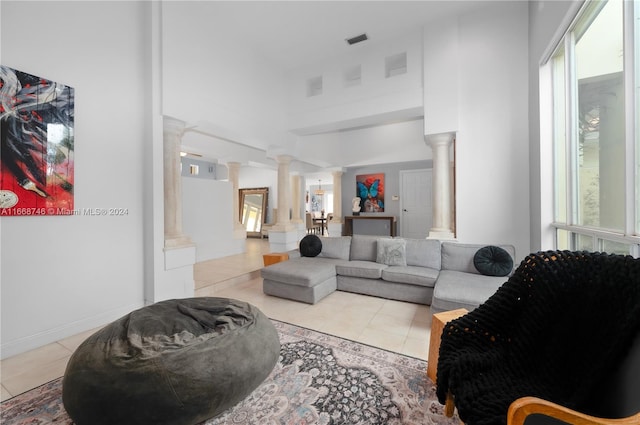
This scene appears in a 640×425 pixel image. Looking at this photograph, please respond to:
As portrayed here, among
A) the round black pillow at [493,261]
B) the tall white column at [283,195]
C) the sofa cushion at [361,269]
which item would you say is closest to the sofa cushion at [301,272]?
the sofa cushion at [361,269]

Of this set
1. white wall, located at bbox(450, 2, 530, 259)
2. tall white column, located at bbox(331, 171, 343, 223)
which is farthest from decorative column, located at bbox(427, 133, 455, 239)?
tall white column, located at bbox(331, 171, 343, 223)

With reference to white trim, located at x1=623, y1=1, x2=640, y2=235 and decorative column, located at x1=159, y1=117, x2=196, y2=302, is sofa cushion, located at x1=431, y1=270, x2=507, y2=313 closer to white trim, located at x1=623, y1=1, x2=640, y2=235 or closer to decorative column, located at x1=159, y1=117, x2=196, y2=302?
white trim, located at x1=623, y1=1, x2=640, y2=235

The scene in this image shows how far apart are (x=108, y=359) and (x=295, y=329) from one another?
5.31 ft

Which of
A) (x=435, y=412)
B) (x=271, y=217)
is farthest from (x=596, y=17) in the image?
(x=271, y=217)

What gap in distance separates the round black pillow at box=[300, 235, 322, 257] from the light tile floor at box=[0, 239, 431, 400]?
0.85 meters

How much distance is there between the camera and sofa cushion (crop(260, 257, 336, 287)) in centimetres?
332

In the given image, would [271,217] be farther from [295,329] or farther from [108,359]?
[108,359]

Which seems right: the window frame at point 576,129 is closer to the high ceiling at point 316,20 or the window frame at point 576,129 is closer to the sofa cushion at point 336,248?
the high ceiling at point 316,20

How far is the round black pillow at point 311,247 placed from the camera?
4.28 metres

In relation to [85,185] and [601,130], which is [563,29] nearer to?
[601,130]

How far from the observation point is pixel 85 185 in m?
2.65

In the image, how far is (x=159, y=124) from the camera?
313 cm

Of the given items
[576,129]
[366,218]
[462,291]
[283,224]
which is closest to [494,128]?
[576,129]

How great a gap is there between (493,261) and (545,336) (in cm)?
217
